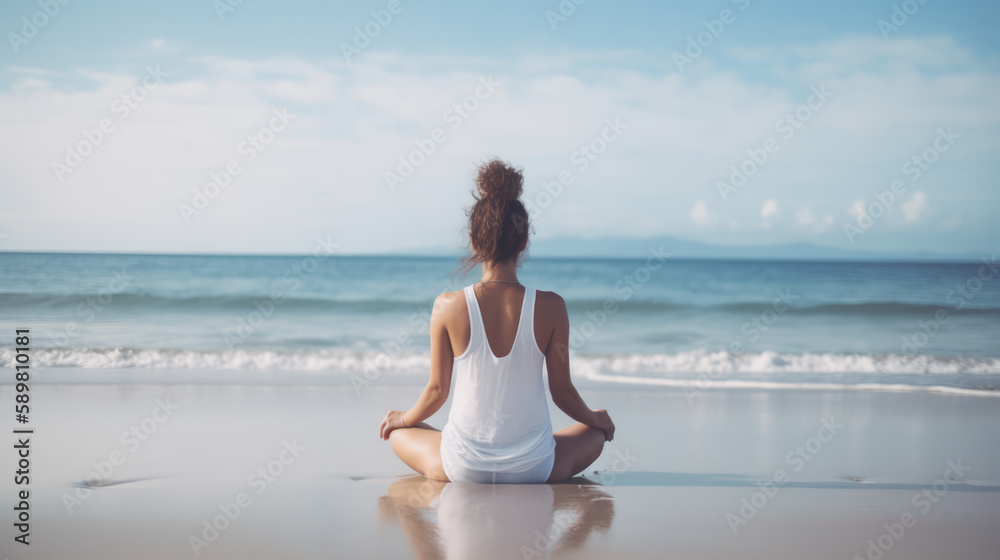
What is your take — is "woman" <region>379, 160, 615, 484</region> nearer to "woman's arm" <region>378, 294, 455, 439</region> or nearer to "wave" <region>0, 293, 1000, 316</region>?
"woman's arm" <region>378, 294, 455, 439</region>

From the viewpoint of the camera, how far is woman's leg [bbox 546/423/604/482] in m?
3.39

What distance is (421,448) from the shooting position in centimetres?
342

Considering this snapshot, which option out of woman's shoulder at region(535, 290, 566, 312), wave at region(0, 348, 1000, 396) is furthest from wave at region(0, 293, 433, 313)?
woman's shoulder at region(535, 290, 566, 312)

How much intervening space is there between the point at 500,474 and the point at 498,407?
39cm

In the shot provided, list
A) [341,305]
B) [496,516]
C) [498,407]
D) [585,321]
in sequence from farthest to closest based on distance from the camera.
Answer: [341,305] → [585,321] → [498,407] → [496,516]

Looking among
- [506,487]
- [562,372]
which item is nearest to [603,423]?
[562,372]

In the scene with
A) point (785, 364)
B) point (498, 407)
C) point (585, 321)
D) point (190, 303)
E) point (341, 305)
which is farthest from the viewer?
point (341, 305)

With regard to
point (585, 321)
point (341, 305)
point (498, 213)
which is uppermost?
point (341, 305)

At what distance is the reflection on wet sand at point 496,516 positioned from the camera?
104 inches

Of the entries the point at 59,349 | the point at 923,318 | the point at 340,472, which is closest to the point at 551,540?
the point at 340,472

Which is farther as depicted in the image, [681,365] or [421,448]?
[681,365]

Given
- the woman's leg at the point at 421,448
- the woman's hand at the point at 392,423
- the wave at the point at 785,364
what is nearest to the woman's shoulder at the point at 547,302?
the woman's leg at the point at 421,448

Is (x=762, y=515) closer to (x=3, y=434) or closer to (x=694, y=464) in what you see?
(x=694, y=464)

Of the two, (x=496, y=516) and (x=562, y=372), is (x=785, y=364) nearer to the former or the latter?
(x=562, y=372)
